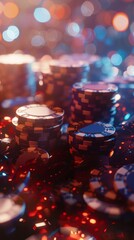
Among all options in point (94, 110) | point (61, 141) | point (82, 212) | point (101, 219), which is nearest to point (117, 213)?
point (101, 219)

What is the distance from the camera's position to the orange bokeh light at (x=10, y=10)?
9.20 meters

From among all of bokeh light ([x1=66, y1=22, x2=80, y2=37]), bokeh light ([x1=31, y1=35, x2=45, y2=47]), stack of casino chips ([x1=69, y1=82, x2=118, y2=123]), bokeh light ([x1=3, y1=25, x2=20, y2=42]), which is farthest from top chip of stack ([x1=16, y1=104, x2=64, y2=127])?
bokeh light ([x1=66, y1=22, x2=80, y2=37])

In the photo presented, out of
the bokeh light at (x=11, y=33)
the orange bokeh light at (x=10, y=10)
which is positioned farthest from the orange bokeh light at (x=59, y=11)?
the bokeh light at (x=11, y=33)

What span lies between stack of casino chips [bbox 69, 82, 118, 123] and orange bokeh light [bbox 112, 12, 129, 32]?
20.2ft

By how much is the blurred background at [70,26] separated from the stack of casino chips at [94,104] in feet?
18.3

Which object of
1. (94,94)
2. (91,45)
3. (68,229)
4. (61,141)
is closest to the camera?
(68,229)

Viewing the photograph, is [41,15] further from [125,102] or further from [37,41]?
[125,102]

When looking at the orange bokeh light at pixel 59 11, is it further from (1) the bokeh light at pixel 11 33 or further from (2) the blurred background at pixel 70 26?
(1) the bokeh light at pixel 11 33

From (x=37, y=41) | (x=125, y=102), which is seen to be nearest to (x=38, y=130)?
(x=125, y=102)

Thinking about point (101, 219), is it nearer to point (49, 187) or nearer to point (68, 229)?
point (68, 229)

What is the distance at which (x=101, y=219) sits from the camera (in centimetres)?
209

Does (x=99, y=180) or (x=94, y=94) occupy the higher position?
(x=94, y=94)

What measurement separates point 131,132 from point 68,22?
23.5 feet

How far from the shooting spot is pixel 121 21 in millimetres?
8969
